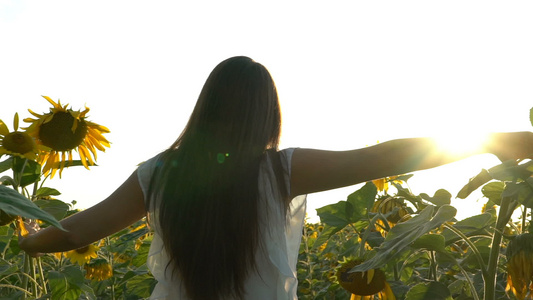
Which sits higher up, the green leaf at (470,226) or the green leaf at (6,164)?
the green leaf at (6,164)

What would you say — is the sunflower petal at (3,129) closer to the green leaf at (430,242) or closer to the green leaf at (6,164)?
the green leaf at (6,164)

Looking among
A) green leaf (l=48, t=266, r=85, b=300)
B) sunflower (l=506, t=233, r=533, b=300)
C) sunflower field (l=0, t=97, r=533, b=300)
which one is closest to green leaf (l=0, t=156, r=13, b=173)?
sunflower field (l=0, t=97, r=533, b=300)

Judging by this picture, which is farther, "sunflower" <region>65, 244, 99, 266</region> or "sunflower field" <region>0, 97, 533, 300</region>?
"sunflower" <region>65, 244, 99, 266</region>

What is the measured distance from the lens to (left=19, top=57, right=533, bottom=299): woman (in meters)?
1.76

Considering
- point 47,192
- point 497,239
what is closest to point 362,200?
point 497,239

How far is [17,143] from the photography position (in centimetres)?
229

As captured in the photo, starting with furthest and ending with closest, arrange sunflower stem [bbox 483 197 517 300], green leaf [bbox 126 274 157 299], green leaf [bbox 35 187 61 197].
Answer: green leaf [bbox 126 274 157 299], green leaf [bbox 35 187 61 197], sunflower stem [bbox 483 197 517 300]

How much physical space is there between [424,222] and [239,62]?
0.80 meters

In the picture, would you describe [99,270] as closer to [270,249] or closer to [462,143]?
→ [270,249]

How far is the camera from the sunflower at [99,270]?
3734 millimetres

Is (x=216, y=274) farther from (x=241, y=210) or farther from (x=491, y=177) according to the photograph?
(x=491, y=177)

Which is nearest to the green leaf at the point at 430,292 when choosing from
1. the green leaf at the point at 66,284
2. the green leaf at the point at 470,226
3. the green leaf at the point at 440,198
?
the green leaf at the point at 470,226

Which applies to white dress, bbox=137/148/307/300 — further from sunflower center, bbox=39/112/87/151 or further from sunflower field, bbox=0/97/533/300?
sunflower center, bbox=39/112/87/151

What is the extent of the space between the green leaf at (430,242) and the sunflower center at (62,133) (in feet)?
4.84
